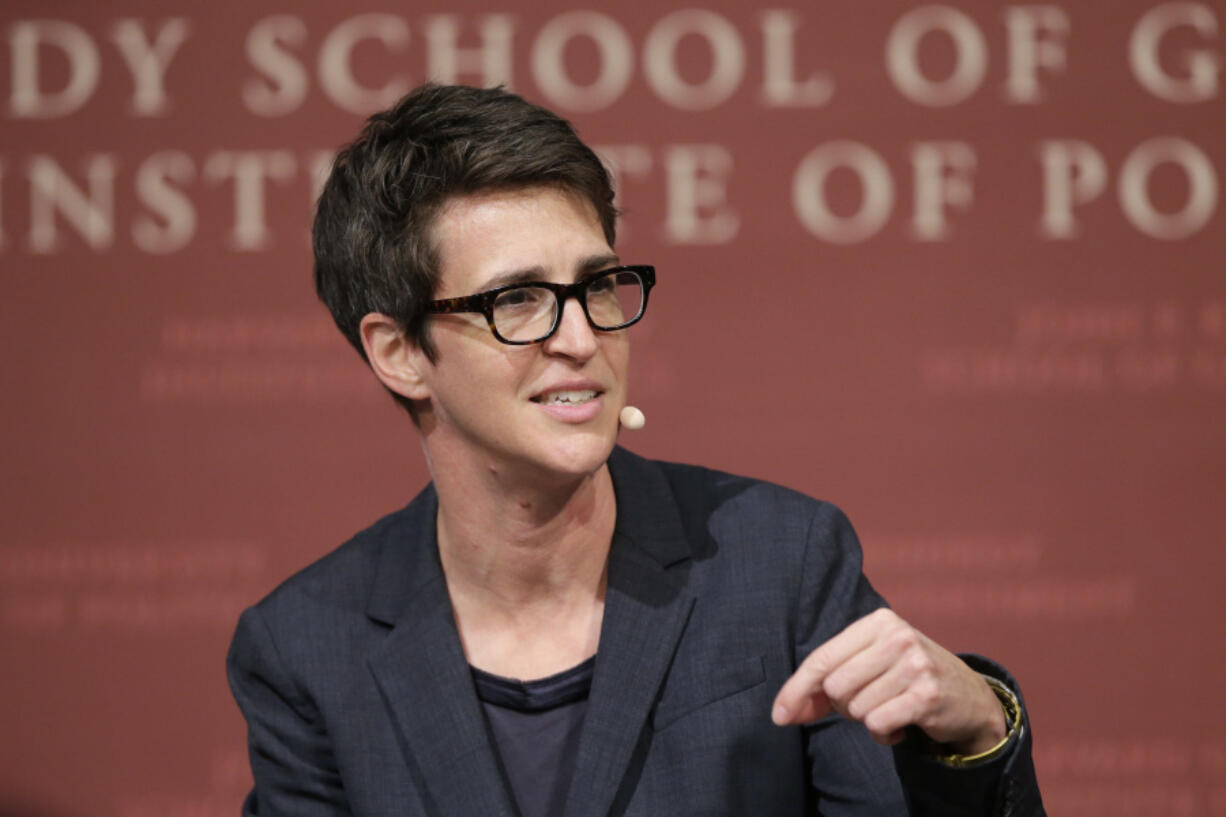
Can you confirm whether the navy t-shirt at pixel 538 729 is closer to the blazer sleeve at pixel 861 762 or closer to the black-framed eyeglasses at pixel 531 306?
the blazer sleeve at pixel 861 762

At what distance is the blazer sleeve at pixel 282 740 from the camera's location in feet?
5.84

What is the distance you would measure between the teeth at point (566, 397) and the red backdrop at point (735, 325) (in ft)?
4.32

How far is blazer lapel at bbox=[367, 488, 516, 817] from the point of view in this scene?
5.41ft

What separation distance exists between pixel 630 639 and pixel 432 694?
0.26 metres

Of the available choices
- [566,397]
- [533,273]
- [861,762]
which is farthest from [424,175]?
[861,762]

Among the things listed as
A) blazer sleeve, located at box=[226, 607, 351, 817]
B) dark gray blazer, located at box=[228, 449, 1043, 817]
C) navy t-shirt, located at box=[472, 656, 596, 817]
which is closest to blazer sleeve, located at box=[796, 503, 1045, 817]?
dark gray blazer, located at box=[228, 449, 1043, 817]

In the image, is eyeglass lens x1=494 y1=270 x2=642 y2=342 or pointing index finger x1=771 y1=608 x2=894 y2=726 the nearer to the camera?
pointing index finger x1=771 y1=608 x2=894 y2=726

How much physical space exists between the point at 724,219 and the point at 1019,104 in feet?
2.23

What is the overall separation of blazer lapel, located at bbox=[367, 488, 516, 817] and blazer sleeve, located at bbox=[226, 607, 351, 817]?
0.13 m

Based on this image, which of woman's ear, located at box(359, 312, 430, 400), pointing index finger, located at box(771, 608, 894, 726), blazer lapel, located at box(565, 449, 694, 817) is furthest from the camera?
woman's ear, located at box(359, 312, 430, 400)

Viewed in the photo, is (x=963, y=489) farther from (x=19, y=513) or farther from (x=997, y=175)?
(x=19, y=513)

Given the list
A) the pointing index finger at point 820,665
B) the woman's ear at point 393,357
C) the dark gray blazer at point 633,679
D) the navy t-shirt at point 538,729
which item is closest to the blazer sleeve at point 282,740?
the dark gray blazer at point 633,679

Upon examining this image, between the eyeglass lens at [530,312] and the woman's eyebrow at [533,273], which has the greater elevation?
the woman's eyebrow at [533,273]

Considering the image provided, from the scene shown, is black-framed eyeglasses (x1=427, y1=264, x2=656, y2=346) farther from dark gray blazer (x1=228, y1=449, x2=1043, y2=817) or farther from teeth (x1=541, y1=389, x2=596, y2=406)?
dark gray blazer (x1=228, y1=449, x2=1043, y2=817)
